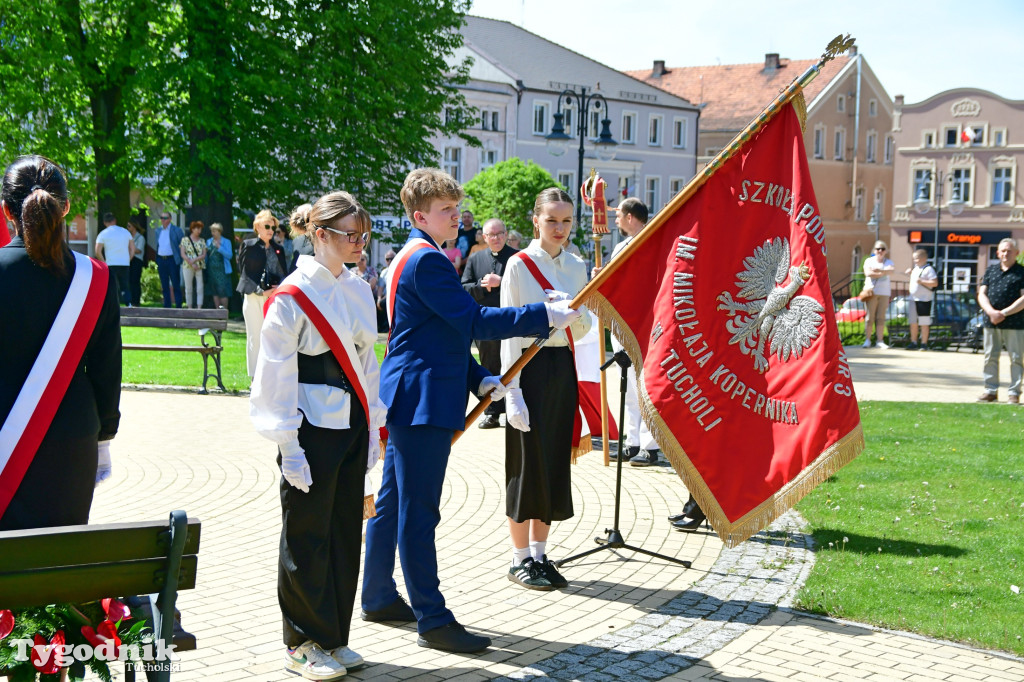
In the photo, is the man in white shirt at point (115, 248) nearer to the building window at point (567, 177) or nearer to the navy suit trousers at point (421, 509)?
the navy suit trousers at point (421, 509)

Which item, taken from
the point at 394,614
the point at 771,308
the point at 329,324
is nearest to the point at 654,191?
the point at 771,308

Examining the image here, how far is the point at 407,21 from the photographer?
28.8 metres

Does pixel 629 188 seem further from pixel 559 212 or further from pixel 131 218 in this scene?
pixel 559 212

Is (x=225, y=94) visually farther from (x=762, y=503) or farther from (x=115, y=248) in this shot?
(x=762, y=503)

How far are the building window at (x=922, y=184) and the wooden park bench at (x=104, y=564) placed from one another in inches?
2669

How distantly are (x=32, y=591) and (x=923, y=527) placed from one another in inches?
246

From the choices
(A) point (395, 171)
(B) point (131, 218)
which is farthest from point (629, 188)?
(B) point (131, 218)

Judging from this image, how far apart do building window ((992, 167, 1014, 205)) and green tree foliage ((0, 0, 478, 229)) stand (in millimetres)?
45140

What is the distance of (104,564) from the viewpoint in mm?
3148

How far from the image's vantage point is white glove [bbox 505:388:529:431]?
5.79m

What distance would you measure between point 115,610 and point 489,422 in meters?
8.68

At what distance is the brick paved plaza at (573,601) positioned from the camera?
16.1 feet

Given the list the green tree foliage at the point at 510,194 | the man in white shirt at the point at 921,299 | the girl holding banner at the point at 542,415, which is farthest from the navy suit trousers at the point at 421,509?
the green tree foliage at the point at 510,194

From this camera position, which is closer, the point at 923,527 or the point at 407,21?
the point at 923,527
